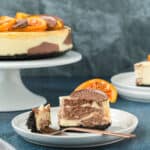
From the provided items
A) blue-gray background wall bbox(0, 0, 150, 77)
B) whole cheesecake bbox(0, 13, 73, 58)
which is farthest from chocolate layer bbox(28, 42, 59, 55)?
blue-gray background wall bbox(0, 0, 150, 77)

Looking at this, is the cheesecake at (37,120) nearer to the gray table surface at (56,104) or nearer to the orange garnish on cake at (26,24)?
the gray table surface at (56,104)

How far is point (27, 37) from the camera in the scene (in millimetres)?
1221

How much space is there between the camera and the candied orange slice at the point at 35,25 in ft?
4.06

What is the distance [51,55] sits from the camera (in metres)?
1.28

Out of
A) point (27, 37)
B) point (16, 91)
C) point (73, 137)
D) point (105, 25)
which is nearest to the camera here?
point (73, 137)

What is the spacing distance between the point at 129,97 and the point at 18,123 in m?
0.39

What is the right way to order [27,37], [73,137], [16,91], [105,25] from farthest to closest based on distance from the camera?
[105,25] < [16,91] < [27,37] < [73,137]

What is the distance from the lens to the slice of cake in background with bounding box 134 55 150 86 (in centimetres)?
138

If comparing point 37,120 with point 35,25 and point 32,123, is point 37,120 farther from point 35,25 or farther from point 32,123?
point 35,25

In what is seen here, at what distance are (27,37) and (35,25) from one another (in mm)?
39

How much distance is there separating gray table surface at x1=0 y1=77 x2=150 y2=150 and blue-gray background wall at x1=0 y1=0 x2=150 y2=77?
0.11 m

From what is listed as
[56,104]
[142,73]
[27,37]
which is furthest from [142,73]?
[27,37]

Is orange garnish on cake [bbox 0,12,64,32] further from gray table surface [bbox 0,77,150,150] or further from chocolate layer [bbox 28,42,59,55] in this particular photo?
gray table surface [bbox 0,77,150,150]

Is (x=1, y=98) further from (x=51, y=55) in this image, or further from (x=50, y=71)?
(x=50, y=71)
